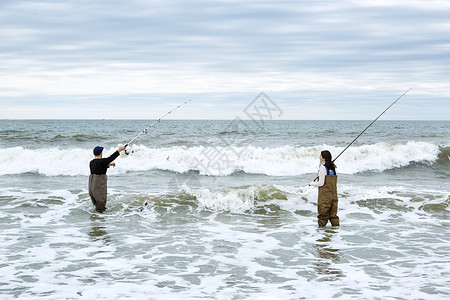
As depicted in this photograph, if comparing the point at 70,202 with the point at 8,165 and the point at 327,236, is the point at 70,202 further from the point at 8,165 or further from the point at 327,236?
the point at 8,165

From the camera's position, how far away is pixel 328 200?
7.93 meters

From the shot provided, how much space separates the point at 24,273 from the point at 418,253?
5.70 metres

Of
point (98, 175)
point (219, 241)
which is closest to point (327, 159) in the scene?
point (219, 241)

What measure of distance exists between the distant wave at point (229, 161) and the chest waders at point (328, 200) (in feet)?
28.0

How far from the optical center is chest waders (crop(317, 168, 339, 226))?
788 centimetres

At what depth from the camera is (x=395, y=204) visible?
34.5 feet

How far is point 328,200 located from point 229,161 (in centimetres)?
1085

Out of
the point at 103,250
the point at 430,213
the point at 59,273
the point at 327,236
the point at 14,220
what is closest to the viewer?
the point at 59,273

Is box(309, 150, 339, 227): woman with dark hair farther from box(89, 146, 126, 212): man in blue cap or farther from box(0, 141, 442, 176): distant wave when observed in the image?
box(0, 141, 442, 176): distant wave

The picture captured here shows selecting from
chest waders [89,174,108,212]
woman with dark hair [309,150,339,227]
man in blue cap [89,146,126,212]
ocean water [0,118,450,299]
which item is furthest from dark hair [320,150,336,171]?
chest waders [89,174,108,212]

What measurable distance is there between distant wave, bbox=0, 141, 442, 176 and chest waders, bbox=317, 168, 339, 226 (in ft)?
28.0

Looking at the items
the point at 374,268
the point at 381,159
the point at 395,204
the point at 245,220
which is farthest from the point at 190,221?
the point at 381,159

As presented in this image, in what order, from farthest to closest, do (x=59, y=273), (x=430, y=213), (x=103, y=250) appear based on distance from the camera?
(x=430, y=213)
(x=103, y=250)
(x=59, y=273)

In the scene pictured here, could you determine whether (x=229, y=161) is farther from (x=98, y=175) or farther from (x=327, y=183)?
(x=327, y=183)
